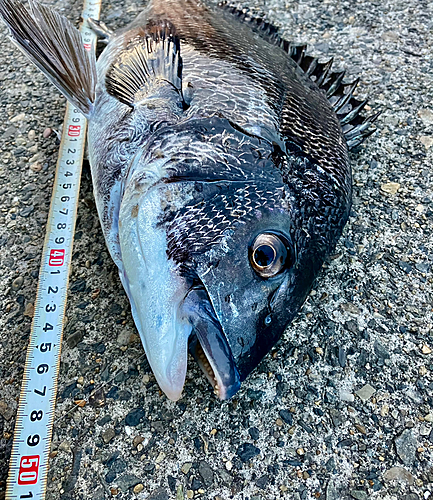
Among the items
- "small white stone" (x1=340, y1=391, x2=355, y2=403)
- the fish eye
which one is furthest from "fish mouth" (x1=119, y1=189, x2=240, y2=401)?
"small white stone" (x1=340, y1=391, x2=355, y2=403)

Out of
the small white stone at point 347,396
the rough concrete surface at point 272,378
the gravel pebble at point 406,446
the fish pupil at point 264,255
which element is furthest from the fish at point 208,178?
the gravel pebble at point 406,446

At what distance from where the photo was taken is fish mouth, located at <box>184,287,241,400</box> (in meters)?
1.42

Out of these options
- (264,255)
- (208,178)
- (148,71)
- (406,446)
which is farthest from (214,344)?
(148,71)

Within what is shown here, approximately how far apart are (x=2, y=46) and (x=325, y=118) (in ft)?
9.51

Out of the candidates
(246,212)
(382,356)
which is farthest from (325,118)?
(382,356)

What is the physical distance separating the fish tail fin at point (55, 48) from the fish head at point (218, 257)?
0.80 m

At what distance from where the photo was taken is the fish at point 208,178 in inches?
59.7

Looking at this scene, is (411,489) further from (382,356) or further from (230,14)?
(230,14)

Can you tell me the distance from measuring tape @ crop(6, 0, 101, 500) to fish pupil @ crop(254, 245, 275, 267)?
110 cm

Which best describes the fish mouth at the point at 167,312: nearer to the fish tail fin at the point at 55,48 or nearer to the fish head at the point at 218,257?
the fish head at the point at 218,257

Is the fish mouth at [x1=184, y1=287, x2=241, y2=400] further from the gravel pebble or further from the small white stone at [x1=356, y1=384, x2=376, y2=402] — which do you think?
the gravel pebble

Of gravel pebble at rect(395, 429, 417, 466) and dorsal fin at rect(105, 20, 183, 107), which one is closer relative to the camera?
gravel pebble at rect(395, 429, 417, 466)

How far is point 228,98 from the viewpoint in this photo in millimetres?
1965

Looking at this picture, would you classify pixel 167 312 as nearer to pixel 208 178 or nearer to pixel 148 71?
pixel 208 178
